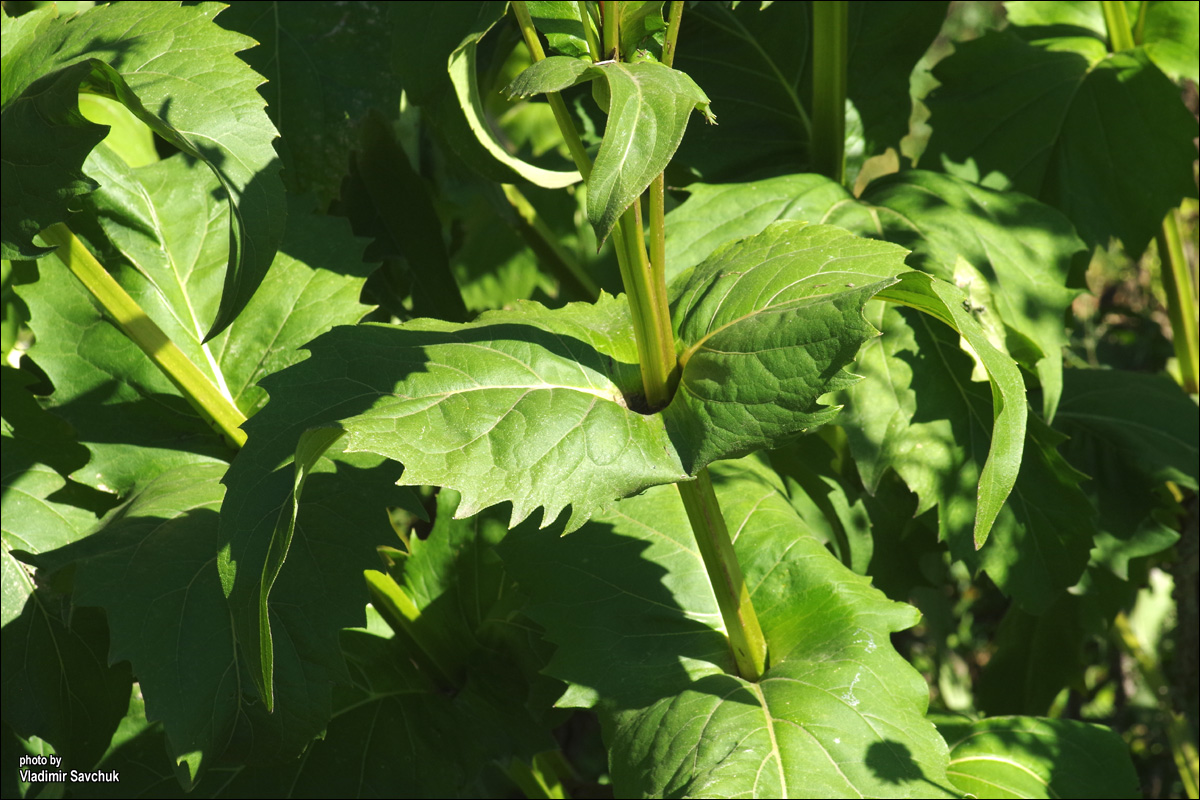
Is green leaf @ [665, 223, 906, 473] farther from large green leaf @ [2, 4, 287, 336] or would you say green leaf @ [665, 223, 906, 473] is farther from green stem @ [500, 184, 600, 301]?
green stem @ [500, 184, 600, 301]

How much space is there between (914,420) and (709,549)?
0.48 meters

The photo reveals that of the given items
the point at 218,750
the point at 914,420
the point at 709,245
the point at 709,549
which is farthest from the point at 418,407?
the point at 914,420

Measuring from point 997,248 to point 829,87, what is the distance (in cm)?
41

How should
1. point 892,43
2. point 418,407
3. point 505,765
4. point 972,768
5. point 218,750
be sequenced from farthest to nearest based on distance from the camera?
point 892,43
point 505,765
point 972,768
point 218,750
point 418,407

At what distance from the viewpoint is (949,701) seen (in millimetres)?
2439

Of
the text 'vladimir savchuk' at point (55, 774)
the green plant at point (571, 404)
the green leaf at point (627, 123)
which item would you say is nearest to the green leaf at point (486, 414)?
the green plant at point (571, 404)

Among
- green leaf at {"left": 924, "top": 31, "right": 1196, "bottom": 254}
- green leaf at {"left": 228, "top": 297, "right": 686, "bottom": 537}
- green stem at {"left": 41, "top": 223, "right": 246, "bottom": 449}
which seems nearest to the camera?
green leaf at {"left": 228, "top": 297, "right": 686, "bottom": 537}

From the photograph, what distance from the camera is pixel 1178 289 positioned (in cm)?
187

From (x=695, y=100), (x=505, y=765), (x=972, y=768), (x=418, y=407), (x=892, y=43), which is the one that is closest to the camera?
(x=695, y=100)

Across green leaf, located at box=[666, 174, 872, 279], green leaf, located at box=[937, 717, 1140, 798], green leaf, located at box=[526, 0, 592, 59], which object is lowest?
green leaf, located at box=[937, 717, 1140, 798]

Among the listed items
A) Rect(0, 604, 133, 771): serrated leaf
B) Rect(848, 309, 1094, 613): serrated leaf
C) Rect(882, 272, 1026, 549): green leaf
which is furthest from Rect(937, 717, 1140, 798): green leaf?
Rect(0, 604, 133, 771): serrated leaf

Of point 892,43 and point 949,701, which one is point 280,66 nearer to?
point 892,43

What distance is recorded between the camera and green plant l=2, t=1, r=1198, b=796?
36.5 inches

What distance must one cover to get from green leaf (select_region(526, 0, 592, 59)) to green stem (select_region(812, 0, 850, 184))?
0.76 m
